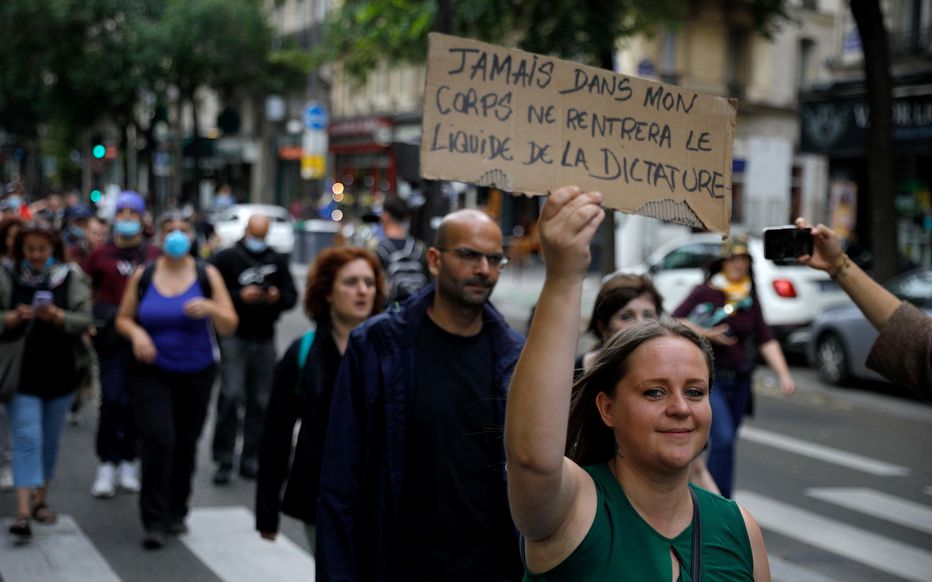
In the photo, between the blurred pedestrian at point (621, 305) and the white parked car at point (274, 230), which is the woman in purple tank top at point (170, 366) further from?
the white parked car at point (274, 230)

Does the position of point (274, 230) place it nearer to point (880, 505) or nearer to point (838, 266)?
point (880, 505)

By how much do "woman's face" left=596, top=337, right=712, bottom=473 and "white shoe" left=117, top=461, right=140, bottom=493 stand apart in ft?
20.5

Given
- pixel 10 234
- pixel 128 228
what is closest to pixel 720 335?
pixel 128 228

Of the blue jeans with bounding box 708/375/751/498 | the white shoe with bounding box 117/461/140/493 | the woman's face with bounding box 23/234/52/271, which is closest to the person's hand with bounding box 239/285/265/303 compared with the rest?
the white shoe with bounding box 117/461/140/493

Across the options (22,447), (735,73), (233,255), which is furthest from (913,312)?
(735,73)

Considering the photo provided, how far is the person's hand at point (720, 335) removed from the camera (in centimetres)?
715

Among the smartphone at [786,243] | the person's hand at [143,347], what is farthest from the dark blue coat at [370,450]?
the person's hand at [143,347]

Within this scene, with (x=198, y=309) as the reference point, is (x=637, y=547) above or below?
below

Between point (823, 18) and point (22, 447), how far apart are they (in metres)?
35.3

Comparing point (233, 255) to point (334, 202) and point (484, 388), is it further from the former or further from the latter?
point (334, 202)

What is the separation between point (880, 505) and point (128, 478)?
5252 millimetres

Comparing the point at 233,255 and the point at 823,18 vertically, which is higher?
the point at 823,18

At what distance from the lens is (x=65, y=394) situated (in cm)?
700

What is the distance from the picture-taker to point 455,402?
3727 millimetres
